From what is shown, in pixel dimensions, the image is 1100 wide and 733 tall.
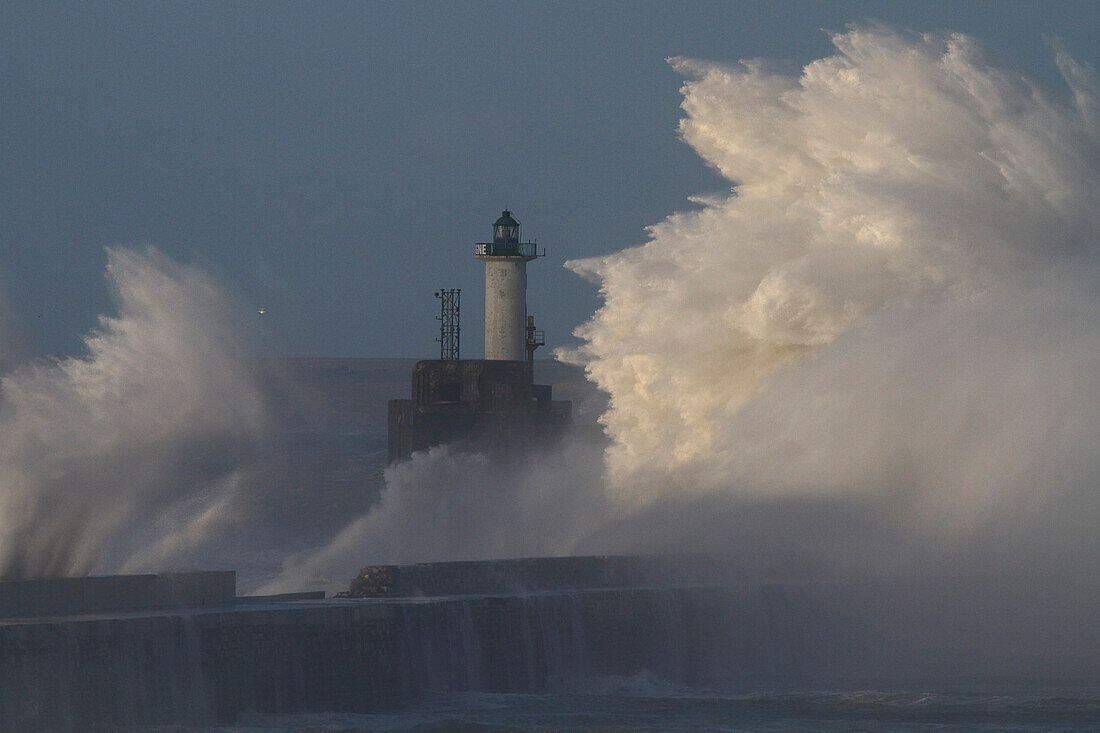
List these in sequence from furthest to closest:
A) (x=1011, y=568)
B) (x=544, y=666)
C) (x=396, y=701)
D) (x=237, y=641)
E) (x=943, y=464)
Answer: (x=943, y=464)
(x=1011, y=568)
(x=544, y=666)
(x=396, y=701)
(x=237, y=641)

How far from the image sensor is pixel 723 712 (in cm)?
1653

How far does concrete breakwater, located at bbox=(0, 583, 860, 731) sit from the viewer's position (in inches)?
552

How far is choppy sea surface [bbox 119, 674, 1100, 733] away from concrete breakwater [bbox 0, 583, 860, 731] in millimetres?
245

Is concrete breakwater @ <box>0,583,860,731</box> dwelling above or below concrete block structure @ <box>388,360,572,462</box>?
below

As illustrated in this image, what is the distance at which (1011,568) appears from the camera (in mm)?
20828

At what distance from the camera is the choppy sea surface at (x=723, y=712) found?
15438 mm

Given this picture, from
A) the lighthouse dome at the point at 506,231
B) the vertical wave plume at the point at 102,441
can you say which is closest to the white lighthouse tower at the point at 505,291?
the lighthouse dome at the point at 506,231

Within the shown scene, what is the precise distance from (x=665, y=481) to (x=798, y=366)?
2.82 meters

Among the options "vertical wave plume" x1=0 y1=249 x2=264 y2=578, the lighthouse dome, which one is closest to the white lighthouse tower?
the lighthouse dome

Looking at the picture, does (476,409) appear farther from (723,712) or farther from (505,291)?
(723,712)

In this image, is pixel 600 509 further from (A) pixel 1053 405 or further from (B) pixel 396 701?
(B) pixel 396 701

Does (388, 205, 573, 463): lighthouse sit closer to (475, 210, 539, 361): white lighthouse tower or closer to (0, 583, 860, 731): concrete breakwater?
(475, 210, 539, 361): white lighthouse tower

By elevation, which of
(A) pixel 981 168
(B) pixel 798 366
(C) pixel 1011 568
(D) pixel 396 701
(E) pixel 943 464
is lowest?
(D) pixel 396 701

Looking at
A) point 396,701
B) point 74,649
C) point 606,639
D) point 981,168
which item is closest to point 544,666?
point 606,639
